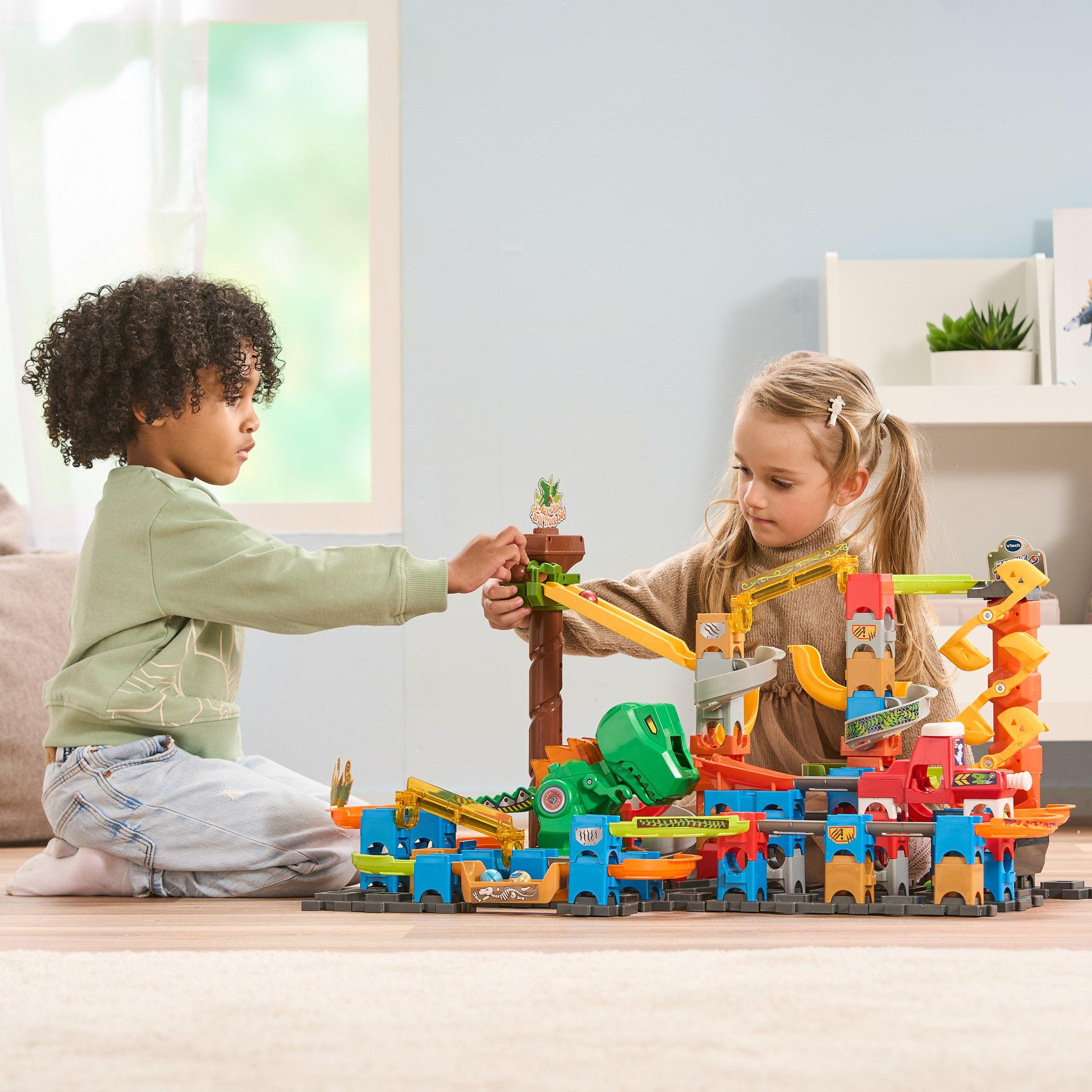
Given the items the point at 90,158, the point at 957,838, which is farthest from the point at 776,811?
the point at 90,158

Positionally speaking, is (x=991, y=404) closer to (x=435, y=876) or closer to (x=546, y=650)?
(x=546, y=650)

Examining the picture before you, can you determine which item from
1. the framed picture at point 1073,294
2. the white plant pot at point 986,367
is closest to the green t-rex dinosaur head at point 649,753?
the white plant pot at point 986,367

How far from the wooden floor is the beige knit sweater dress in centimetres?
31

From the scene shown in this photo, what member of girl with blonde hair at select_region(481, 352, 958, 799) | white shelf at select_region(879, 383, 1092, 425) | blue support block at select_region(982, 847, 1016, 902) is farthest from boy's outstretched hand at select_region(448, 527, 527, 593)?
white shelf at select_region(879, 383, 1092, 425)

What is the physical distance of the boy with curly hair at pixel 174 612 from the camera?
1162mm

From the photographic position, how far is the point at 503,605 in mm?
1164

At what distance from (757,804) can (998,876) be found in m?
0.19

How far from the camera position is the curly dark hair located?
1251 millimetres

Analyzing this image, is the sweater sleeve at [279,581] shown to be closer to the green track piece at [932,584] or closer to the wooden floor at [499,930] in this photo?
the wooden floor at [499,930]

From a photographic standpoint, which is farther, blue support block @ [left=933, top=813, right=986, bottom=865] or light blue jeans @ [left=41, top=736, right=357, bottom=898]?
light blue jeans @ [left=41, top=736, right=357, bottom=898]

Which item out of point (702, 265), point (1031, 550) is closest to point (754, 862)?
point (1031, 550)

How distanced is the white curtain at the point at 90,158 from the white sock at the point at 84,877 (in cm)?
107

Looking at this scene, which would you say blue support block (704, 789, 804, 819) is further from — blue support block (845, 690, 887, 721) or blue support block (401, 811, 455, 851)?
blue support block (401, 811, 455, 851)

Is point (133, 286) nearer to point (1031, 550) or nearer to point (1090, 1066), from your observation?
point (1031, 550)
